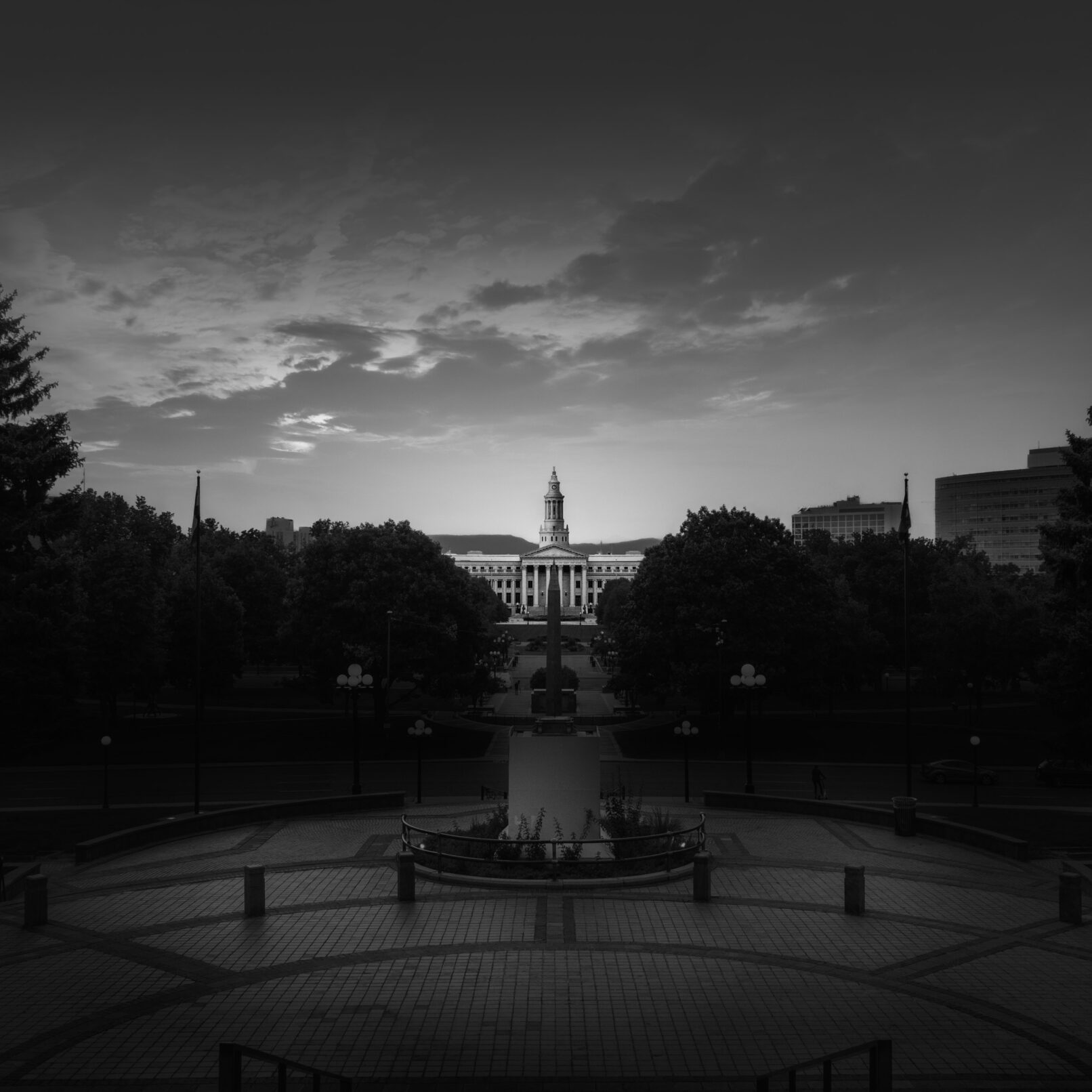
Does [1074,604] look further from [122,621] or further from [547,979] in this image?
[122,621]

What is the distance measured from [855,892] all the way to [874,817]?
370 inches

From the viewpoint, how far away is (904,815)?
2553cm

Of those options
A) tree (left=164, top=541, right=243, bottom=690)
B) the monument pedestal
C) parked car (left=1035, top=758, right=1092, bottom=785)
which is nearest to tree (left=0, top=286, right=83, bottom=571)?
the monument pedestal

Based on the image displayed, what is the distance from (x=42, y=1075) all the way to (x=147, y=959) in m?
4.16

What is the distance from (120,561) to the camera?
178 feet

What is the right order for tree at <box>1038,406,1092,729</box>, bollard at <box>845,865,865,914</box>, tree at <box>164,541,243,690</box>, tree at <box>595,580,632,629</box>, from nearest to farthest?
bollard at <box>845,865,865,914</box> → tree at <box>1038,406,1092,729</box> → tree at <box>164,541,243,690</box> → tree at <box>595,580,632,629</box>

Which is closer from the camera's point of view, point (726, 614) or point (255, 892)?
point (255, 892)

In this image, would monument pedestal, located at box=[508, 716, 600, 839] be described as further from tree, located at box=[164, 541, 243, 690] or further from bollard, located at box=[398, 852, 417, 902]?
tree, located at box=[164, 541, 243, 690]

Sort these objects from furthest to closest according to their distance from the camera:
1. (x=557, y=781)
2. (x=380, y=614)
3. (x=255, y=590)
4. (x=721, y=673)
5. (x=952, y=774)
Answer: (x=255, y=590), (x=380, y=614), (x=721, y=673), (x=952, y=774), (x=557, y=781)

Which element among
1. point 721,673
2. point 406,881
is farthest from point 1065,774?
point 406,881

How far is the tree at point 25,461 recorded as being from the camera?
30.3m

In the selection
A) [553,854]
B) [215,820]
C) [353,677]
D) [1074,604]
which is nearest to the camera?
[553,854]

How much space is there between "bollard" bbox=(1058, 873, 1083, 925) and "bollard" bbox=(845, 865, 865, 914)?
3370 millimetres

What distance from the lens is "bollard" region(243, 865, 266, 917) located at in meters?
18.1
